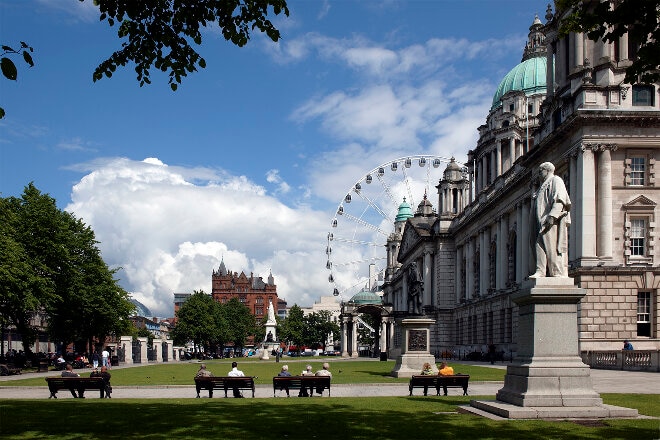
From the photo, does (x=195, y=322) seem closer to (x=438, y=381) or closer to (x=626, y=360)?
(x=626, y=360)

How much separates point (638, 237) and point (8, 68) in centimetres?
4314

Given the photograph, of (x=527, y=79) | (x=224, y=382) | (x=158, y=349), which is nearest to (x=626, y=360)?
(x=224, y=382)

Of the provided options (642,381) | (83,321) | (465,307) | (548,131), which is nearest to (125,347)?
(83,321)

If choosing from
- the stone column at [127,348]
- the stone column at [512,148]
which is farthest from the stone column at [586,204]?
the stone column at [127,348]

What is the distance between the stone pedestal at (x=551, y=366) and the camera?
15875 millimetres

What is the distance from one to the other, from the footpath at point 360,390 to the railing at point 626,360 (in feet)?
9.27

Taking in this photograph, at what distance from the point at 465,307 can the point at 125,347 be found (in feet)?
124

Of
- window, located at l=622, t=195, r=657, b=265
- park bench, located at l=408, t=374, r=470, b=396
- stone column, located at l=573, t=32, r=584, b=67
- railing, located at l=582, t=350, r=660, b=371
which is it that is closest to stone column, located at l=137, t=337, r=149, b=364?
railing, located at l=582, t=350, r=660, b=371

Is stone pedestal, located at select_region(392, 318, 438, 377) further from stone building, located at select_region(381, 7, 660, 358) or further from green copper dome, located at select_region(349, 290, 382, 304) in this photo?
green copper dome, located at select_region(349, 290, 382, 304)

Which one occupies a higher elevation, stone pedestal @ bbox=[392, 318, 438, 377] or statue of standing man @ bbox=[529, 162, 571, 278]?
statue of standing man @ bbox=[529, 162, 571, 278]

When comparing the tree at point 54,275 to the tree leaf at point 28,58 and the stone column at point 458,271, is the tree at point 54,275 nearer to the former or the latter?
the stone column at point 458,271

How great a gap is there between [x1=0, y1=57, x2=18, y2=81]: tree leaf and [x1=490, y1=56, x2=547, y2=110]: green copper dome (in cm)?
9181

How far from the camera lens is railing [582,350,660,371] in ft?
126

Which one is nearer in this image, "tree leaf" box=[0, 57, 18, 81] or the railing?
"tree leaf" box=[0, 57, 18, 81]
